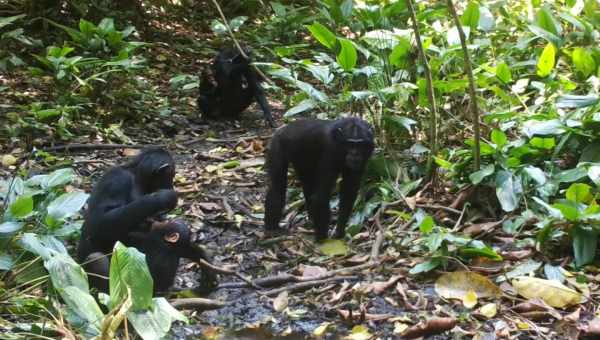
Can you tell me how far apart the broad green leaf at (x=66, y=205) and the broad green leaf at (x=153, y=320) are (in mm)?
1835

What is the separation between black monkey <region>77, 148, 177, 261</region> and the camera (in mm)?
5875

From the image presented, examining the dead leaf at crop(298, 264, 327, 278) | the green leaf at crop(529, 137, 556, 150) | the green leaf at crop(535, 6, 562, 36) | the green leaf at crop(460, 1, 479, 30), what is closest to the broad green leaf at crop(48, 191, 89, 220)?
the dead leaf at crop(298, 264, 327, 278)

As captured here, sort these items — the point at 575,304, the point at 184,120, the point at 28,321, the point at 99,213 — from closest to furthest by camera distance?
the point at 28,321
the point at 575,304
the point at 99,213
the point at 184,120

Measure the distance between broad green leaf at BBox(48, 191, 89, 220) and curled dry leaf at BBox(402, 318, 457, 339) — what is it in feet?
8.57

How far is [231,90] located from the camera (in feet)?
38.8

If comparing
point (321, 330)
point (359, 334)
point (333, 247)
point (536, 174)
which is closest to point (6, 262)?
point (321, 330)

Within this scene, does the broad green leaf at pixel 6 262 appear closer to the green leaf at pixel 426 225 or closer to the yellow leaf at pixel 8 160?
the green leaf at pixel 426 225

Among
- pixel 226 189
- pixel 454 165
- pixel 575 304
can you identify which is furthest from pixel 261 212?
pixel 575 304

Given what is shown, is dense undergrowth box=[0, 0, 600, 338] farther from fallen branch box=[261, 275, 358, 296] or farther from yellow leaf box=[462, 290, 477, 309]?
fallen branch box=[261, 275, 358, 296]

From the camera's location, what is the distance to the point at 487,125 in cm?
816

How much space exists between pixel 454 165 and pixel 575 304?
2101 mm

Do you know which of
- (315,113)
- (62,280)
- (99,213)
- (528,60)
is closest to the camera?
(62,280)

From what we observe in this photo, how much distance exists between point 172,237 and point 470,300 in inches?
91.9

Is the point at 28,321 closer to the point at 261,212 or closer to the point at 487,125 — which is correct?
the point at 261,212
